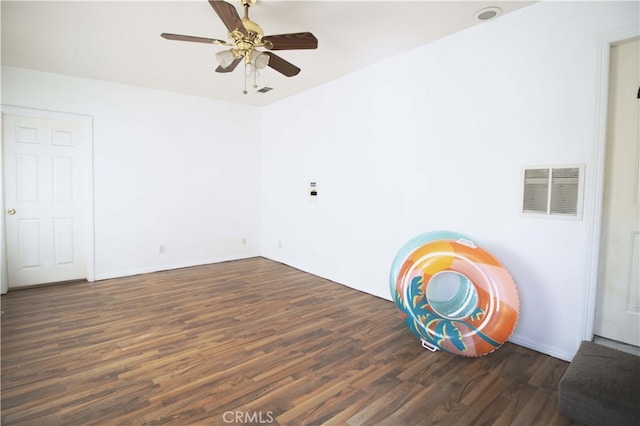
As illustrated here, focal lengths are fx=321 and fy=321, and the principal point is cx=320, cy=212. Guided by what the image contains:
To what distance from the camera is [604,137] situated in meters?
2.24

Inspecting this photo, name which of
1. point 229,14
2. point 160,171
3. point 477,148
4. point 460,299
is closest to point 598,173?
point 477,148

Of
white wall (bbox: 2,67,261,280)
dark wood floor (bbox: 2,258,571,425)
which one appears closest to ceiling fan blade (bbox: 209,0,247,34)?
dark wood floor (bbox: 2,258,571,425)

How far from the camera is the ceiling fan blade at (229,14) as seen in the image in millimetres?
1972

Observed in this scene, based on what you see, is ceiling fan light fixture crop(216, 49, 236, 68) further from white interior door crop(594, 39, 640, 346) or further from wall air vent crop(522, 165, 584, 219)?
white interior door crop(594, 39, 640, 346)

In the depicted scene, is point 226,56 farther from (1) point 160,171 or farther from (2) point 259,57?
(1) point 160,171

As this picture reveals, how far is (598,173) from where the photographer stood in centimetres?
225

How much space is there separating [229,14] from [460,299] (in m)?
2.76

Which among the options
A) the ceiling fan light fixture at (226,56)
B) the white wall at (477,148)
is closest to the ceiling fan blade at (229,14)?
the ceiling fan light fixture at (226,56)

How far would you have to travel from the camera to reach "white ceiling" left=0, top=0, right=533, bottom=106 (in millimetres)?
2521

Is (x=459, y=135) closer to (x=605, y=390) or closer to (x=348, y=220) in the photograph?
(x=348, y=220)

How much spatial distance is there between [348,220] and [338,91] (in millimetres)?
1708

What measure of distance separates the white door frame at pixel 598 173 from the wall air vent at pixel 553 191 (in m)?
0.09

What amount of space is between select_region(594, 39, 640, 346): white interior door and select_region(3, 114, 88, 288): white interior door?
18.3ft

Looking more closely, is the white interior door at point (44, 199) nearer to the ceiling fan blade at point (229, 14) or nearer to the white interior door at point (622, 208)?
→ the ceiling fan blade at point (229, 14)
